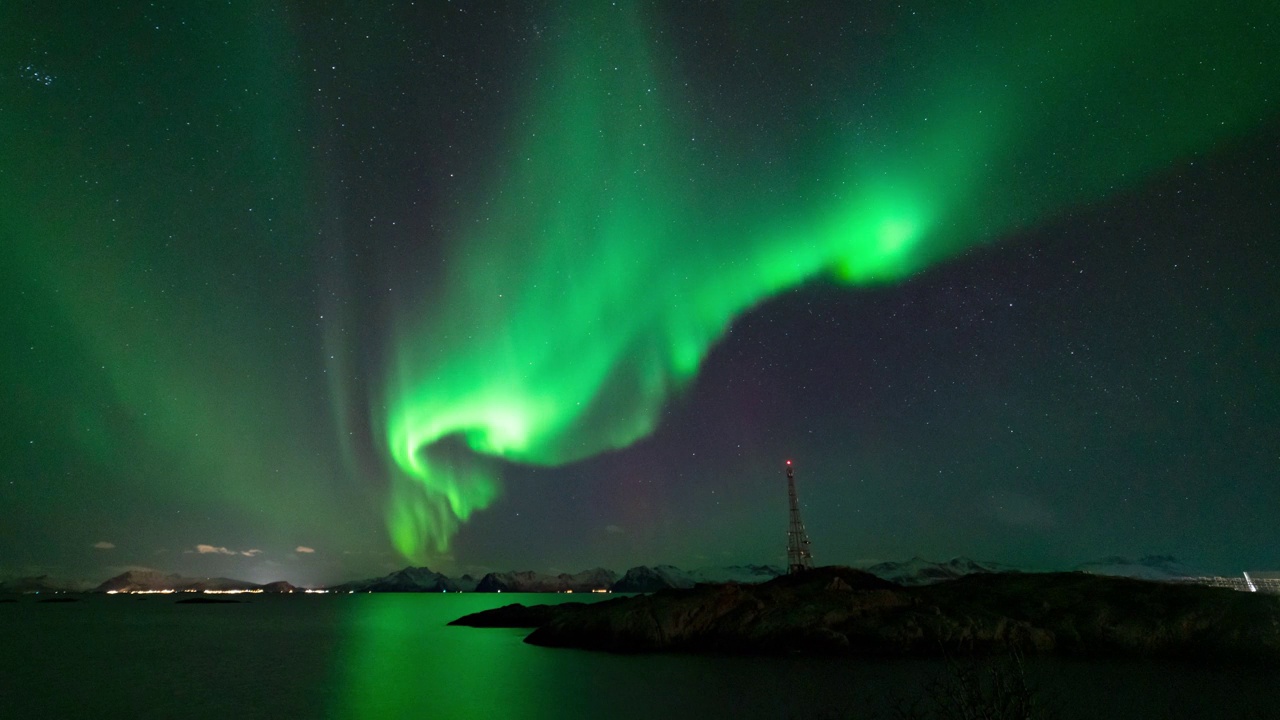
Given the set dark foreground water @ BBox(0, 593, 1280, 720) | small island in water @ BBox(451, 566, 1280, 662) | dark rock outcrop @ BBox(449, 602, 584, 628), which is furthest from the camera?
dark rock outcrop @ BBox(449, 602, 584, 628)

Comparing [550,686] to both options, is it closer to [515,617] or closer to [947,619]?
[947,619]

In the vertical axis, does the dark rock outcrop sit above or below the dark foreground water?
above

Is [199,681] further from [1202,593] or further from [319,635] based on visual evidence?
[1202,593]

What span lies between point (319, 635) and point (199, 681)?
197 feet

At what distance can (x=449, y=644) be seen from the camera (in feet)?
278

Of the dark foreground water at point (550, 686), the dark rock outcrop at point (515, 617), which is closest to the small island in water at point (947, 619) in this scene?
the dark foreground water at point (550, 686)

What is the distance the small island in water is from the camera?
187 feet

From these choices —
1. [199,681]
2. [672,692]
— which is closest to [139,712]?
[199,681]

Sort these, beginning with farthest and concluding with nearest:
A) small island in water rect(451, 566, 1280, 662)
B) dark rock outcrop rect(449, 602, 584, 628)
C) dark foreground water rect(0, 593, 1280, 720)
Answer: dark rock outcrop rect(449, 602, 584, 628) < small island in water rect(451, 566, 1280, 662) < dark foreground water rect(0, 593, 1280, 720)

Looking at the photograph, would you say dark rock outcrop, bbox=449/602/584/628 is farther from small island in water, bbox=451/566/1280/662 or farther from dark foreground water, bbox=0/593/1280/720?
dark foreground water, bbox=0/593/1280/720

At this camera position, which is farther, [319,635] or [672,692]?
[319,635]

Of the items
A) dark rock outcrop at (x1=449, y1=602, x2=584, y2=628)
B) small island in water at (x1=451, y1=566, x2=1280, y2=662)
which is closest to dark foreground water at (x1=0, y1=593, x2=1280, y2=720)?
small island in water at (x1=451, y1=566, x2=1280, y2=662)

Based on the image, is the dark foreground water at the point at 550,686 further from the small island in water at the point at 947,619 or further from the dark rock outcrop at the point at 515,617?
the dark rock outcrop at the point at 515,617

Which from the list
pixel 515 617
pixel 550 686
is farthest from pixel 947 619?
pixel 515 617
